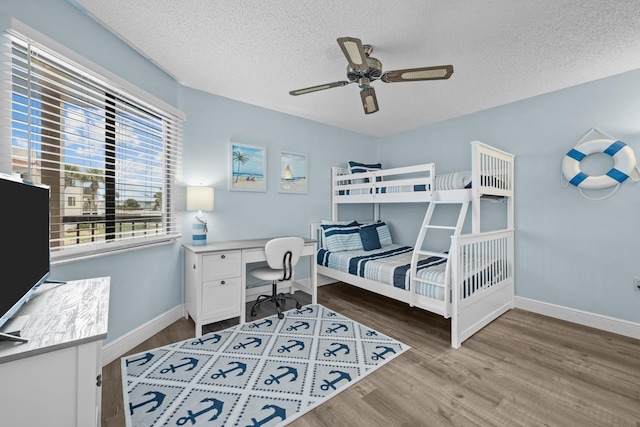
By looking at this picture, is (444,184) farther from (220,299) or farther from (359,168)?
(220,299)

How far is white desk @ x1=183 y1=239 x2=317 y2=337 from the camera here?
7.95 feet

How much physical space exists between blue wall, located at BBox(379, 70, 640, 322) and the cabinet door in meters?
3.28

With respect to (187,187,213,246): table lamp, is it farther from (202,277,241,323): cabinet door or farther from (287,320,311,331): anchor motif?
(287,320,311,331): anchor motif

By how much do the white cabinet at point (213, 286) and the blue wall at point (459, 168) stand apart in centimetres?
38

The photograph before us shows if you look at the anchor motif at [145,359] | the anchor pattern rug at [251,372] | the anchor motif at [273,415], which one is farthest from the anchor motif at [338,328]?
the anchor motif at [145,359]

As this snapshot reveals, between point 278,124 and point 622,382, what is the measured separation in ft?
13.1

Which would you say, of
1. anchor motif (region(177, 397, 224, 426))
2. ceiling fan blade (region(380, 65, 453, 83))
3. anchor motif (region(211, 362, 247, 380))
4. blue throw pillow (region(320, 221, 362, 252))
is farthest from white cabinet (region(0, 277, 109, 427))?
blue throw pillow (region(320, 221, 362, 252))

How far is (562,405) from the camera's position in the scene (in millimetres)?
1619

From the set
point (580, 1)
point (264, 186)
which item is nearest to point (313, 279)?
point (264, 186)

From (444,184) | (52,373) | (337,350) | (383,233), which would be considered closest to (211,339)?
(337,350)

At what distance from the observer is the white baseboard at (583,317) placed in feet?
8.14

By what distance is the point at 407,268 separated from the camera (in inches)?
107

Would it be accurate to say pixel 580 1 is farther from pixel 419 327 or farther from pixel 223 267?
pixel 223 267

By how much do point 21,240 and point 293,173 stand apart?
114 inches
